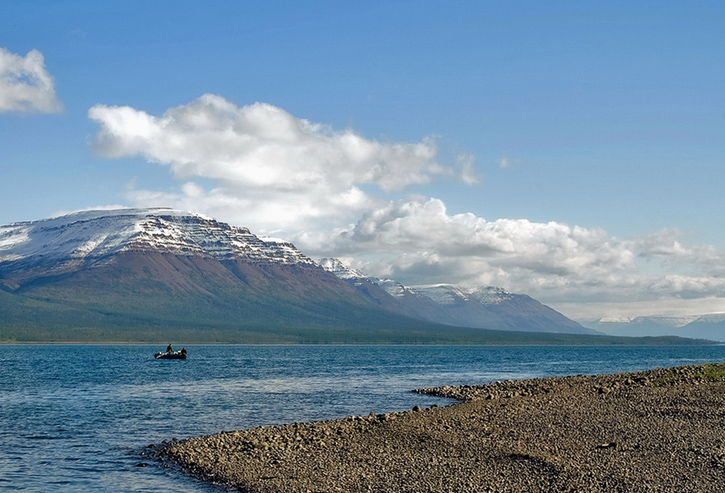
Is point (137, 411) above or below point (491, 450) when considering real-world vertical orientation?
below

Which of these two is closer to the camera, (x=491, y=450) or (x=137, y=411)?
(x=491, y=450)

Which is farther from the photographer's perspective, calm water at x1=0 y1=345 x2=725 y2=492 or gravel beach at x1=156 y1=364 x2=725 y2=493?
calm water at x1=0 y1=345 x2=725 y2=492

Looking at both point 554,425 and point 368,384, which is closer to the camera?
point 554,425

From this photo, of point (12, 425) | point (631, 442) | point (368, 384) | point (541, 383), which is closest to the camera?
point (631, 442)

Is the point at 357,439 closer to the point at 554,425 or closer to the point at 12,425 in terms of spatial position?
the point at 554,425

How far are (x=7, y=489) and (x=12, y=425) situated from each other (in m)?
22.0

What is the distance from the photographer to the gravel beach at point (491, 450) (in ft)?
102

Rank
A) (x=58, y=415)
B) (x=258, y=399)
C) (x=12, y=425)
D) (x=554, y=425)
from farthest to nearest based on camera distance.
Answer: (x=258, y=399), (x=58, y=415), (x=12, y=425), (x=554, y=425)

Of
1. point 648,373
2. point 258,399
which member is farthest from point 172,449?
point 648,373

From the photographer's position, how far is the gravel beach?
102 ft

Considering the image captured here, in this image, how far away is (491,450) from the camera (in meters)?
37.1

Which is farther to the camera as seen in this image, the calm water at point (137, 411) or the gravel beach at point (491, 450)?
the calm water at point (137, 411)

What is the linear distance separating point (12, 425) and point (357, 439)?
27631 millimetres

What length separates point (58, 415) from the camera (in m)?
59.6
